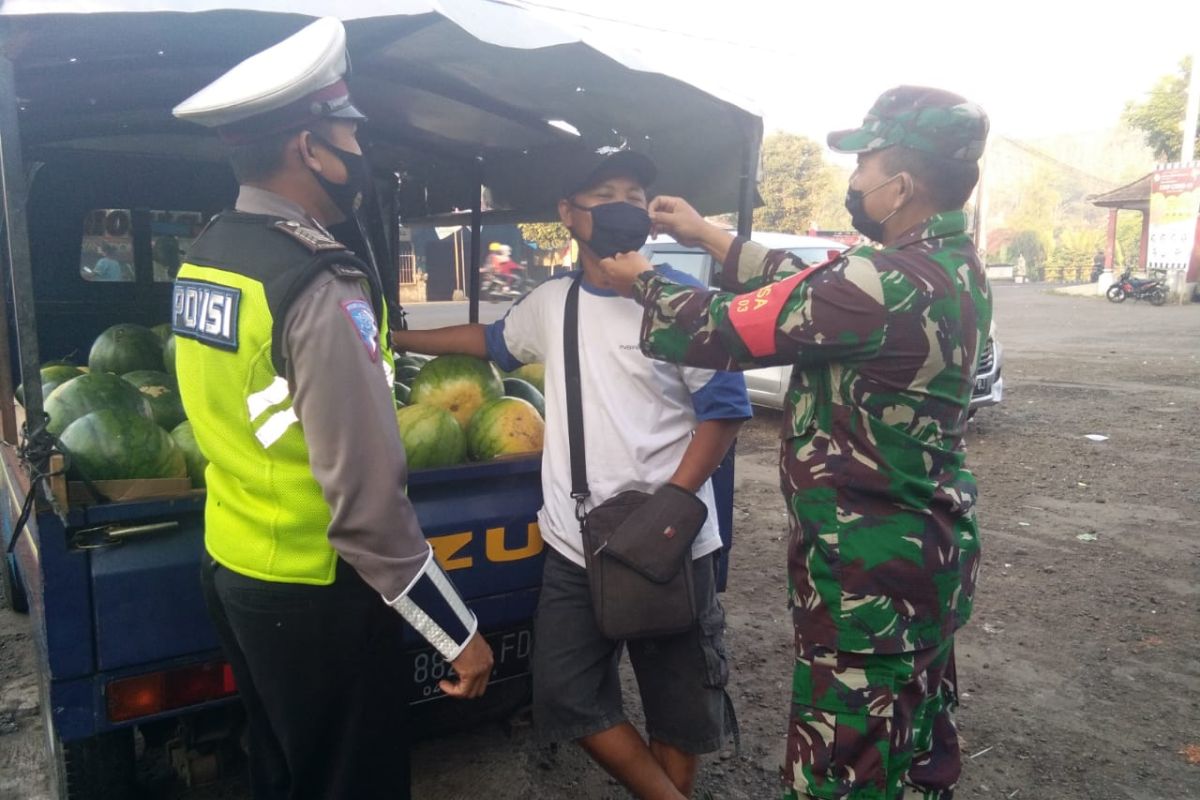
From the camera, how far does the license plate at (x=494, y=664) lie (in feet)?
9.03

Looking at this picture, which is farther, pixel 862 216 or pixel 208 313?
pixel 862 216

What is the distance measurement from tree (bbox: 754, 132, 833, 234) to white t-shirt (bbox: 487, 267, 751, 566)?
40.9 metres

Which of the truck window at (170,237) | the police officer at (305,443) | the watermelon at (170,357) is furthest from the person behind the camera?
the truck window at (170,237)

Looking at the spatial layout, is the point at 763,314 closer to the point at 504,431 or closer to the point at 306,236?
the point at 306,236

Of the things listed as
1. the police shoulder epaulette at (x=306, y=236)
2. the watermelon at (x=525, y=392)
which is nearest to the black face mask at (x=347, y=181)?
the police shoulder epaulette at (x=306, y=236)

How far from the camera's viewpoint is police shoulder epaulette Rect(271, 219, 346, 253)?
68.7 inches

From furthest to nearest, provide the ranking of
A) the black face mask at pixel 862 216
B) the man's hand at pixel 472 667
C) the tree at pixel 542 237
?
the tree at pixel 542 237
the black face mask at pixel 862 216
the man's hand at pixel 472 667

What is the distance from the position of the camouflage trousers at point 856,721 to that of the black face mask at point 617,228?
119 cm

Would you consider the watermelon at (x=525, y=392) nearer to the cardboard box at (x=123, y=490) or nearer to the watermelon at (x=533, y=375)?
the watermelon at (x=533, y=375)

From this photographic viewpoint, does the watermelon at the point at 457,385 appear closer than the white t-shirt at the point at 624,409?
No

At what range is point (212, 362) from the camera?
5.80 feet

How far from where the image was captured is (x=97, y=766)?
235 centimetres

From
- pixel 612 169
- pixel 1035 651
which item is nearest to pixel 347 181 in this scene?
pixel 612 169

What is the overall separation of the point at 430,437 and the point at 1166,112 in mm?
38205
